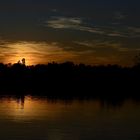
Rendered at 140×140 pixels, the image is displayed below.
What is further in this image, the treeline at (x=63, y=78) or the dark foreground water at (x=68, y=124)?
the treeline at (x=63, y=78)

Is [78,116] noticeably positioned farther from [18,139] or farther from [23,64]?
[23,64]

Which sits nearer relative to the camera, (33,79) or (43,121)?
(43,121)

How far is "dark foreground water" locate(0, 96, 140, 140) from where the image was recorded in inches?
1298

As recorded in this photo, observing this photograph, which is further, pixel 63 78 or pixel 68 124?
pixel 63 78

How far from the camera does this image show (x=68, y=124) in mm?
38969

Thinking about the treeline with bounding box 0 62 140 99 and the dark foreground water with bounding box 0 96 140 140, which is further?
the treeline with bounding box 0 62 140 99

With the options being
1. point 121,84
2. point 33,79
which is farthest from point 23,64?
point 121,84

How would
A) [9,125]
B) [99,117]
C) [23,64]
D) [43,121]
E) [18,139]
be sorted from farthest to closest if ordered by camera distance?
[23,64]
[99,117]
[43,121]
[9,125]
[18,139]

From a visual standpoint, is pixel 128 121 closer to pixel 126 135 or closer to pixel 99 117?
pixel 99 117

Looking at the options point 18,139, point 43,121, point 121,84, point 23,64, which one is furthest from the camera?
point 23,64

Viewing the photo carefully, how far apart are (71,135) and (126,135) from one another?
10.9 feet

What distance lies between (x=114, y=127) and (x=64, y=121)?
476 centimetres

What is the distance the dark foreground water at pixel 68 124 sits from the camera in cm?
3297

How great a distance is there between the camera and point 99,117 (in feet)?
147
